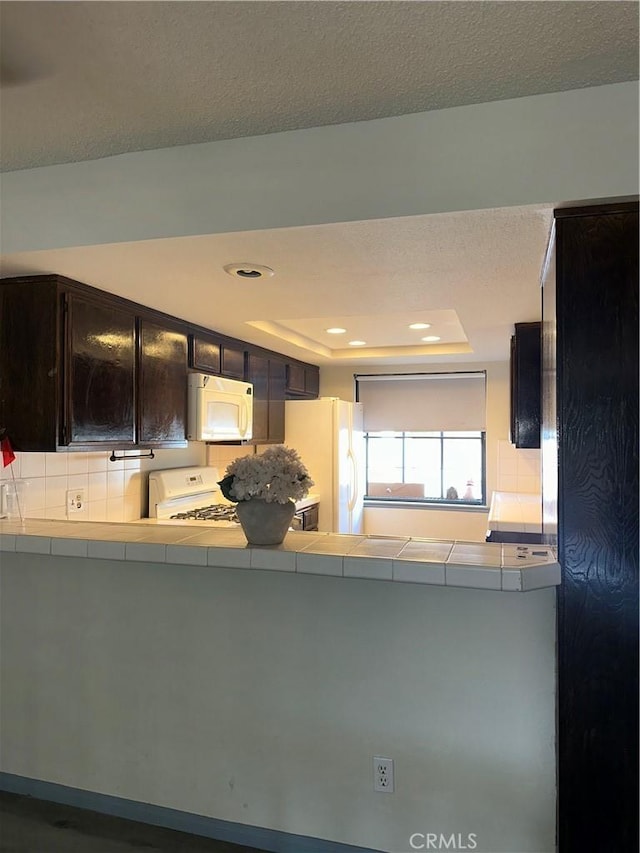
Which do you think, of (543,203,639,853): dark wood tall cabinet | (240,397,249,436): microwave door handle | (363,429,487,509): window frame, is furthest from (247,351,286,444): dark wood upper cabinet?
(543,203,639,853): dark wood tall cabinet

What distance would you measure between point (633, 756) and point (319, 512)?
3.24 metres

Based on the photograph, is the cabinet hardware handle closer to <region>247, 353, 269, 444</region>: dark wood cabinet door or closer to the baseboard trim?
<region>247, 353, 269, 444</region>: dark wood cabinet door

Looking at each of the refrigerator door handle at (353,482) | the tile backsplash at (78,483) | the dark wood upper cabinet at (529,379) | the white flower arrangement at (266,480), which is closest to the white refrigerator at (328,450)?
the refrigerator door handle at (353,482)

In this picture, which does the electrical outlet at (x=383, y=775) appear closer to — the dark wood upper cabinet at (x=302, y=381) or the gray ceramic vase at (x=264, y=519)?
the gray ceramic vase at (x=264, y=519)

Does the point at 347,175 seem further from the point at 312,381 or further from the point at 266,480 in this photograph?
the point at 312,381

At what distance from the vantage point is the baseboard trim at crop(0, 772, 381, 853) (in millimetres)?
1855

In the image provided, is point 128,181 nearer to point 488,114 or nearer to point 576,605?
point 488,114

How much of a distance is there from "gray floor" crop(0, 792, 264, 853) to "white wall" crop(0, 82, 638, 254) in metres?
2.01

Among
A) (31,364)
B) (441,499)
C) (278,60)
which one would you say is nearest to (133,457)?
(31,364)

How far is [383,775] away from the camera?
1816 mm

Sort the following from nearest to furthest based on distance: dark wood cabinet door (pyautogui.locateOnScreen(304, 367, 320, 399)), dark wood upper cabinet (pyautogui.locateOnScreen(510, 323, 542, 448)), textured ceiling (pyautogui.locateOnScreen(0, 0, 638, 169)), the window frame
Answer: textured ceiling (pyautogui.locateOnScreen(0, 0, 638, 169)), dark wood upper cabinet (pyautogui.locateOnScreen(510, 323, 542, 448)), the window frame, dark wood cabinet door (pyautogui.locateOnScreen(304, 367, 320, 399))

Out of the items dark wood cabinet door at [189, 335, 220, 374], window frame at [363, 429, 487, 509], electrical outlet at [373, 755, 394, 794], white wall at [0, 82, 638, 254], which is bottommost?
electrical outlet at [373, 755, 394, 794]

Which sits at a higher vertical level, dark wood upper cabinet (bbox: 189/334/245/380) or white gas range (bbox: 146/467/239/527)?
dark wood upper cabinet (bbox: 189/334/245/380)

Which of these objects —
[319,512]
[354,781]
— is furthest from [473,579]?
[319,512]
